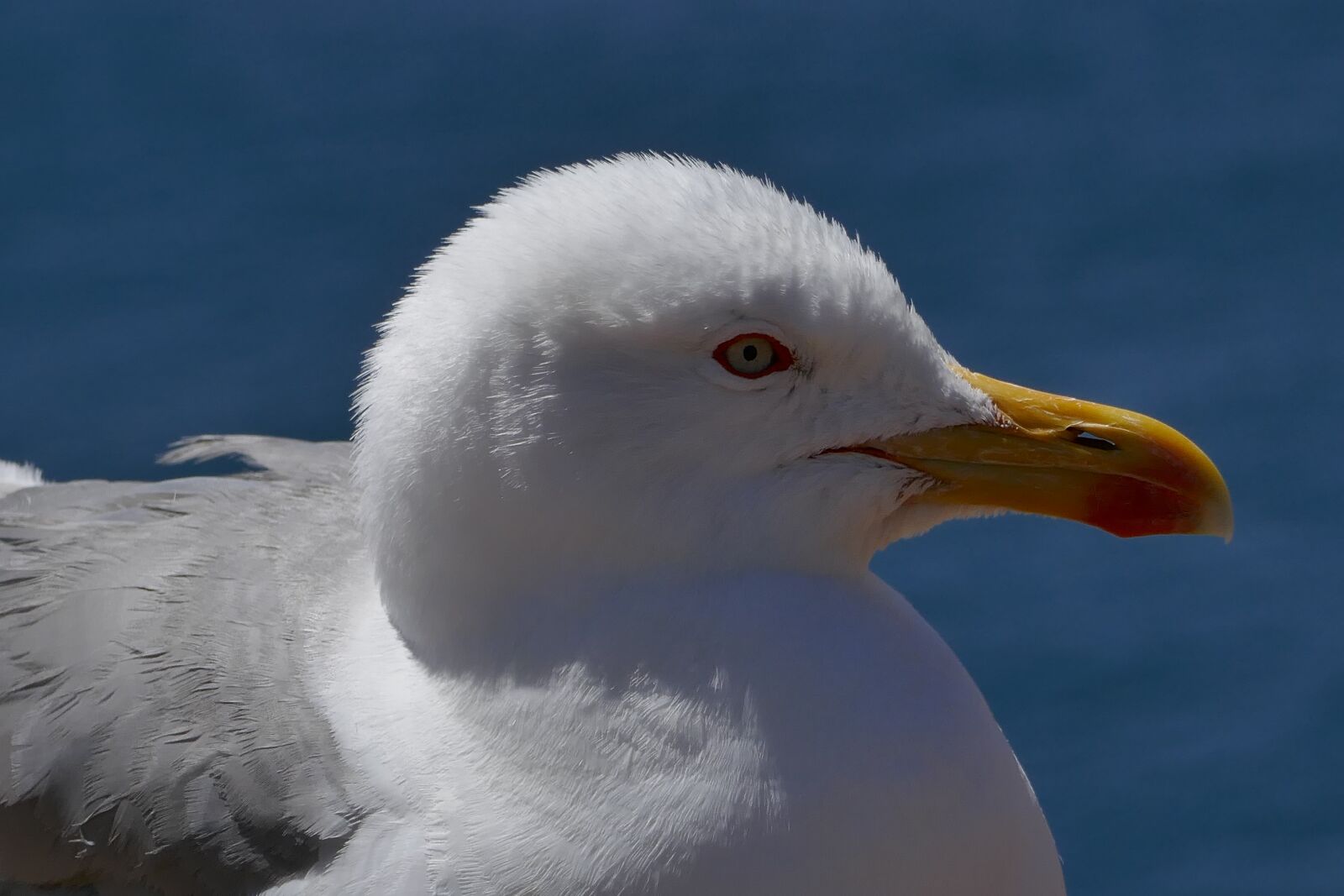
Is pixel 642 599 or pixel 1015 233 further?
pixel 1015 233

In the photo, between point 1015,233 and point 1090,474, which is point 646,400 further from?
point 1015,233

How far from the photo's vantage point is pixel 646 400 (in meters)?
1.99

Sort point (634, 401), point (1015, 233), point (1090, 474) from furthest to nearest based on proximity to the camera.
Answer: point (1015, 233)
point (1090, 474)
point (634, 401)

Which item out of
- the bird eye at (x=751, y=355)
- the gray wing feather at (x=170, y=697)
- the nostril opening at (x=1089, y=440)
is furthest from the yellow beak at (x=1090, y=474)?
the gray wing feather at (x=170, y=697)

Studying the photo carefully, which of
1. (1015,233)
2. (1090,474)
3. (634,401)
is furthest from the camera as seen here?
(1015,233)

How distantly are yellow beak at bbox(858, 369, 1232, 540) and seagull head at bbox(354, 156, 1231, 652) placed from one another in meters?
0.03

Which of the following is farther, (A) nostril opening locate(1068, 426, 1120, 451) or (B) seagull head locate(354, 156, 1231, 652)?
(A) nostril opening locate(1068, 426, 1120, 451)

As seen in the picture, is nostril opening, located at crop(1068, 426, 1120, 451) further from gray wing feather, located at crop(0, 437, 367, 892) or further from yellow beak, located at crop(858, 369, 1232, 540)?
gray wing feather, located at crop(0, 437, 367, 892)

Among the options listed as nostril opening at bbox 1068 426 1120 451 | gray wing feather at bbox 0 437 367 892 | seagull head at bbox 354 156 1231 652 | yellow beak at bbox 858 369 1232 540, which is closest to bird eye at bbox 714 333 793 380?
seagull head at bbox 354 156 1231 652

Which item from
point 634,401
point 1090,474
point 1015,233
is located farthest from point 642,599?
point 1015,233

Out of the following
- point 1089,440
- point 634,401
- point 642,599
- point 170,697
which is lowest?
point 170,697

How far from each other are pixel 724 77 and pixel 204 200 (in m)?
1.44

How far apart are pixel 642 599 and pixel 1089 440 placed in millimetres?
570

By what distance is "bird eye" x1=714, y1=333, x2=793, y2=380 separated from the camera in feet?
6.59
